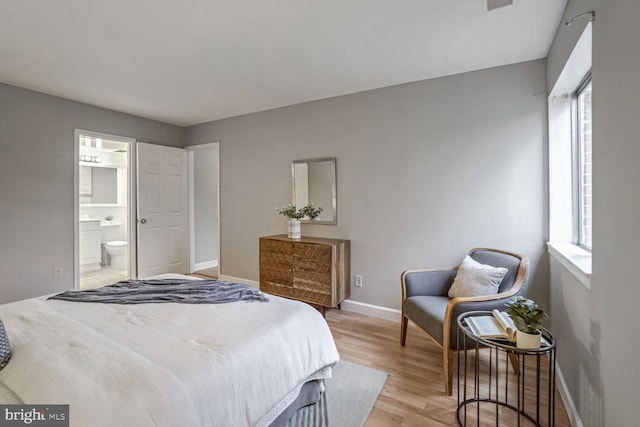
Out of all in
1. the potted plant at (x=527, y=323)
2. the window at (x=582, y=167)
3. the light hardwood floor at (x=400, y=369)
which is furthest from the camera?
the window at (x=582, y=167)

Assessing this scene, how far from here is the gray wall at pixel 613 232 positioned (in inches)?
38.4

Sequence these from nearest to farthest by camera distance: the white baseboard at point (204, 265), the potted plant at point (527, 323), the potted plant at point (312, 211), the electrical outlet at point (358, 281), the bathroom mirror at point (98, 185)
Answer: the potted plant at point (527, 323) < the electrical outlet at point (358, 281) < the potted plant at point (312, 211) < the white baseboard at point (204, 265) < the bathroom mirror at point (98, 185)

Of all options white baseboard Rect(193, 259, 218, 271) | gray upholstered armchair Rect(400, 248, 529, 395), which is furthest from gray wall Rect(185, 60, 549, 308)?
white baseboard Rect(193, 259, 218, 271)

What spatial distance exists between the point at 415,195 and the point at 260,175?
6.84ft

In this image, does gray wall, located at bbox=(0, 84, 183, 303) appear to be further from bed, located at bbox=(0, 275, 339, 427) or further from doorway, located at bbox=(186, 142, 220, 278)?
bed, located at bbox=(0, 275, 339, 427)

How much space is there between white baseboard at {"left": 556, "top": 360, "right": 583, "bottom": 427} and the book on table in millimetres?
576

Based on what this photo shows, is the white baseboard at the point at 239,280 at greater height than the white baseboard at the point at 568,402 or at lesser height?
greater

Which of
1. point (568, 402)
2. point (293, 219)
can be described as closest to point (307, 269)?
point (293, 219)

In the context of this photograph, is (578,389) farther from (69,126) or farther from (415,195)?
(69,126)

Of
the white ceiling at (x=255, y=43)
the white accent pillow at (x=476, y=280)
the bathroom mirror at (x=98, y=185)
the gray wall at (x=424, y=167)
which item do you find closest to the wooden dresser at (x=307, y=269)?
the gray wall at (x=424, y=167)

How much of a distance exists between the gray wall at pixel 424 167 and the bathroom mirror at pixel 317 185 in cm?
9

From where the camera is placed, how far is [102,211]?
5660 mm

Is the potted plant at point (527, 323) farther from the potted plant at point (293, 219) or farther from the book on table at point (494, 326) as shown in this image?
the potted plant at point (293, 219)

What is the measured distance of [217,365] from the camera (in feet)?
3.60
